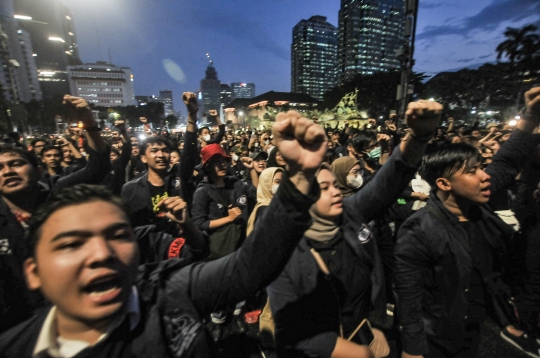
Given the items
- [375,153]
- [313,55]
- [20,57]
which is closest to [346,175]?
[375,153]

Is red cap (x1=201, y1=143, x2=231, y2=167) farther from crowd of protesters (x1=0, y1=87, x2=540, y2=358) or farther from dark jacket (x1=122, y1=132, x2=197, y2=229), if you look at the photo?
dark jacket (x1=122, y1=132, x2=197, y2=229)

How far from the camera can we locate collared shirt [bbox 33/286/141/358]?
1.07 metres

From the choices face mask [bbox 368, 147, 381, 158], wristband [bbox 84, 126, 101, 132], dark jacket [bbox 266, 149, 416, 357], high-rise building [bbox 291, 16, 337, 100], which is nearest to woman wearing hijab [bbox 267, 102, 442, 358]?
dark jacket [bbox 266, 149, 416, 357]

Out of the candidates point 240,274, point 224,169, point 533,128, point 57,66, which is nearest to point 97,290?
point 240,274

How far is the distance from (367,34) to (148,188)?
411 feet

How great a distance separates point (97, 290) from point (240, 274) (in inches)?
23.2

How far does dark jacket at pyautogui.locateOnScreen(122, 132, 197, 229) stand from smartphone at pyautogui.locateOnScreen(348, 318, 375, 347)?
2537mm

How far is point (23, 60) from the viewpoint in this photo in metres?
86.9

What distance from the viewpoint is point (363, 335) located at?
2051 mm

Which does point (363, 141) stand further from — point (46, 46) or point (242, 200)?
point (46, 46)

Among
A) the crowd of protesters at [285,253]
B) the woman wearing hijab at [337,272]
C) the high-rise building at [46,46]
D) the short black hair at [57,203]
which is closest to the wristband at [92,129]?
the crowd of protesters at [285,253]

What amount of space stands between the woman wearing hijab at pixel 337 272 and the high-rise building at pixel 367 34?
116 metres

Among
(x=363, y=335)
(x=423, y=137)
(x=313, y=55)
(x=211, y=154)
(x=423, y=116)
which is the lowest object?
(x=363, y=335)

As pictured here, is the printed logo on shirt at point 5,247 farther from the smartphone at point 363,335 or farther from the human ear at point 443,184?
the human ear at point 443,184
